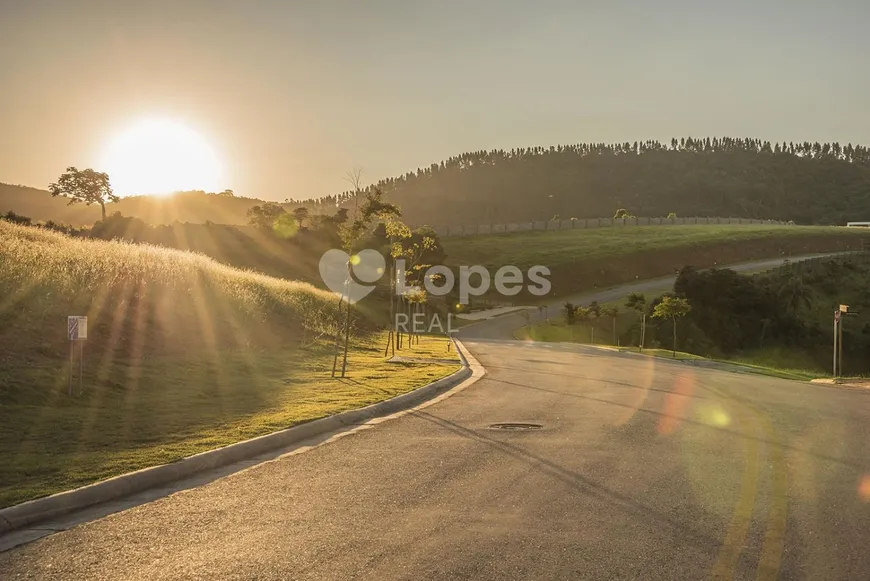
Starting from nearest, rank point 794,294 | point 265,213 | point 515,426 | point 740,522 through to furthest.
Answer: point 740,522 < point 515,426 < point 794,294 < point 265,213

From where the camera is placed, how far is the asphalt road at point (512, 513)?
18.0ft

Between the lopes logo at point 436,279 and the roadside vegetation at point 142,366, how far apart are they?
34.4 m

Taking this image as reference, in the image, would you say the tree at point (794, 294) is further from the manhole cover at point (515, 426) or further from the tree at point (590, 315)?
the manhole cover at point (515, 426)

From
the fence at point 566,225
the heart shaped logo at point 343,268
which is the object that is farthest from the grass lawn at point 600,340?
the fence at point 566,225

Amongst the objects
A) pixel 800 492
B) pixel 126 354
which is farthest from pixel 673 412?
pixel 126 354

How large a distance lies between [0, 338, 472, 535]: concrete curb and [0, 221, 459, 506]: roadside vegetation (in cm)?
31

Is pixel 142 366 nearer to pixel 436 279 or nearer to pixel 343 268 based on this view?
pixel 436 279

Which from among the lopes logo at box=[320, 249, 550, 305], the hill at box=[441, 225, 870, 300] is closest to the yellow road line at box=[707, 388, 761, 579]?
the lopes logo at box=[320, 249, 550, 305]

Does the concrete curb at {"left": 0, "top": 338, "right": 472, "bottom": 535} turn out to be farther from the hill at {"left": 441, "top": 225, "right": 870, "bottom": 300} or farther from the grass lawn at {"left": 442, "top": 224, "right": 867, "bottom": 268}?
the grass lawn at {"left": 442, "top": 224, "right": 867, "bottom": 268}

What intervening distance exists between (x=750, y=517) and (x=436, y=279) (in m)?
63.2

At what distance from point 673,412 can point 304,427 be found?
719cm

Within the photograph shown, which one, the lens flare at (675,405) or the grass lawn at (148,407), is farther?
the lens flare at (675,405)

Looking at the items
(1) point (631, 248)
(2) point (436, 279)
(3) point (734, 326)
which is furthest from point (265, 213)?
(3) point (734, 326)

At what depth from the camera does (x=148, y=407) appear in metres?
14.3
